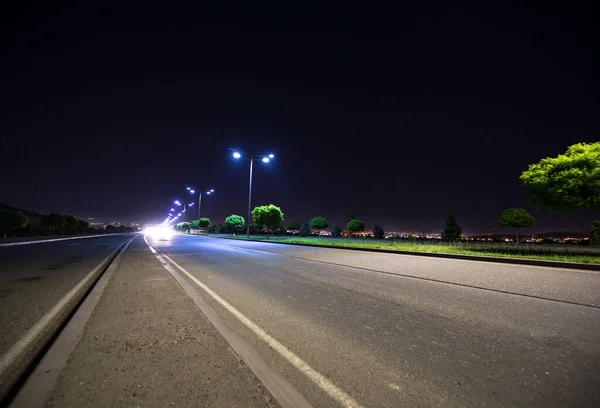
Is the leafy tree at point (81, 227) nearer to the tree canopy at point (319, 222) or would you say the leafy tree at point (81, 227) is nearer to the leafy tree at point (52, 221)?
the leafy tree at point (52, 221)

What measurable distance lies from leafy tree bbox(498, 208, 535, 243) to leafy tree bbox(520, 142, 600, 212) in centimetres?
1280

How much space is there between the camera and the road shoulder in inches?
94.7

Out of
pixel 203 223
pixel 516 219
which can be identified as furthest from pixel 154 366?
pixel 203 223

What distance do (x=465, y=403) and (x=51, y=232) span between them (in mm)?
67164

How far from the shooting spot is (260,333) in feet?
12.9

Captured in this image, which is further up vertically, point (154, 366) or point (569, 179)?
point (569, 179)

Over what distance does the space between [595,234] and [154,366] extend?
2756 cm

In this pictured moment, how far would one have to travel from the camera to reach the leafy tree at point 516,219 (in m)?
25.7

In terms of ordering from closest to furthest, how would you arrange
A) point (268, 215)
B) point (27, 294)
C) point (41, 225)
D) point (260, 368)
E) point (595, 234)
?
point (260, 368) → point (27, 294) → point (595, 234) → point (268, 215) → point (41, 225)

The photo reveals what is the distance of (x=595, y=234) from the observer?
64.6 feet

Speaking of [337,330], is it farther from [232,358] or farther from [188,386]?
[188,386]

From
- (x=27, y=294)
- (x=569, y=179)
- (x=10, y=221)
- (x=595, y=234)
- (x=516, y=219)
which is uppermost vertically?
(x=569, y=179)

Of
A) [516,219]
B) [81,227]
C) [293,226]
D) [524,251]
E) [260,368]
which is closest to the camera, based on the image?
[260,368]

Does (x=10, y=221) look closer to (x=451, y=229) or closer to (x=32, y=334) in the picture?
(x=32, y=334)
